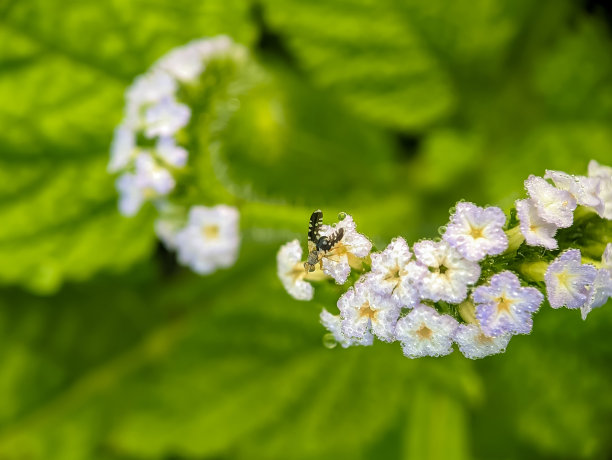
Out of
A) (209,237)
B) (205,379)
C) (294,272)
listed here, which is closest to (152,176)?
(209,237)

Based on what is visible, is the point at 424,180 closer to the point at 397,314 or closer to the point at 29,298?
the point at 29,298

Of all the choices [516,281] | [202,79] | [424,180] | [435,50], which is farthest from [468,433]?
[516,281]

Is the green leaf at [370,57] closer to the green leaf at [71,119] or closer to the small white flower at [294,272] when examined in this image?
the green leaf at [71,119]

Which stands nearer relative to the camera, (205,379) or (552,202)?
(552,202)

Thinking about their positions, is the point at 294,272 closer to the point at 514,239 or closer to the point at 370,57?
the point at 514,239

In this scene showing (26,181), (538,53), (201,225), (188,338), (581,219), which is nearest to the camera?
(581,219)

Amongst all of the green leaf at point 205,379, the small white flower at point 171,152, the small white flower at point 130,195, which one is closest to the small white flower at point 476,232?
the small white flower at point 171,152
